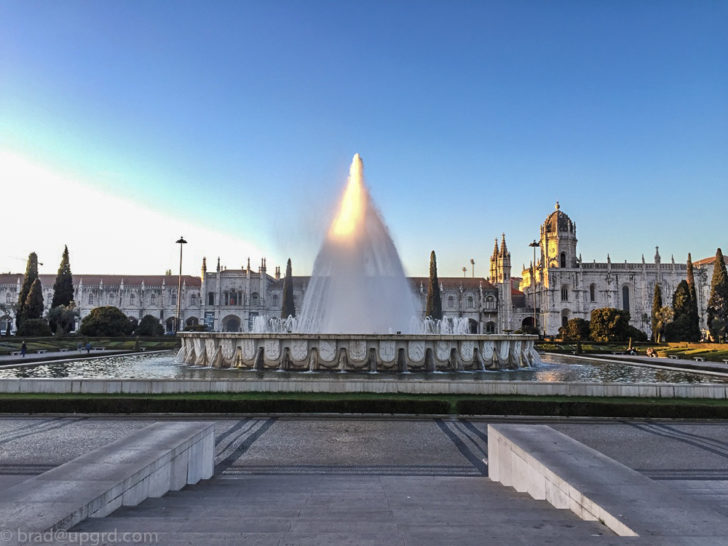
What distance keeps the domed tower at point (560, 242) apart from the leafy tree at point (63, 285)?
62105mm

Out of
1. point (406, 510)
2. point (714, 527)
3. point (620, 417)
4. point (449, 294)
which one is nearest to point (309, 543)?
point (406, 510)

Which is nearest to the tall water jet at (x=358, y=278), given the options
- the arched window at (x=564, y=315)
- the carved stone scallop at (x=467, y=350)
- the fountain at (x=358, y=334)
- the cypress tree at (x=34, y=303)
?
the fountain at (x=358, y=334)

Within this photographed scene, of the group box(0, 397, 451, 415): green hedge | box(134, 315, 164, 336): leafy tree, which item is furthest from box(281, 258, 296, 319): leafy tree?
box(0, 397, 451, 415): green hedge

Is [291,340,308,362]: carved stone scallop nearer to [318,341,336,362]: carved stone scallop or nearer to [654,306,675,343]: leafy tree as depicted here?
[318,341,336,362]: carved stone scallop

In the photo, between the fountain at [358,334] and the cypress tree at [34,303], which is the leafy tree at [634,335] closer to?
the fountain at [358,334]

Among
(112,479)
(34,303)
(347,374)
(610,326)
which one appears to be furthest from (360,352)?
(34,303)

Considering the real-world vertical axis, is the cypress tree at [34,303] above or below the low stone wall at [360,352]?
above

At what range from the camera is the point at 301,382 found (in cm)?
1288

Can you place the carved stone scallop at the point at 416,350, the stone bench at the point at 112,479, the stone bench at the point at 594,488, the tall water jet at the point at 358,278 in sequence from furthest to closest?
the tall water jet at the point at 358,278, the carved stone scallop at the point at 416,350, the stone bench at the point at 112,479, the stone bench at the point at 594,488

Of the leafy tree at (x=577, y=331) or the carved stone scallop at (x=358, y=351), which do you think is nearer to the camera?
the carved stone scallop at (x=358, y=351)

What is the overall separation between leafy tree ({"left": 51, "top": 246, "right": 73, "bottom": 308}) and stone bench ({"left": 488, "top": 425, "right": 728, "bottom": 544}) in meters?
64.5

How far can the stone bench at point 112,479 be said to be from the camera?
3781 mm

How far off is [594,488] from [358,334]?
1537 cm

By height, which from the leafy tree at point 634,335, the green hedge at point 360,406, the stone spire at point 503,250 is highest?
the stone spire at point 503,250
